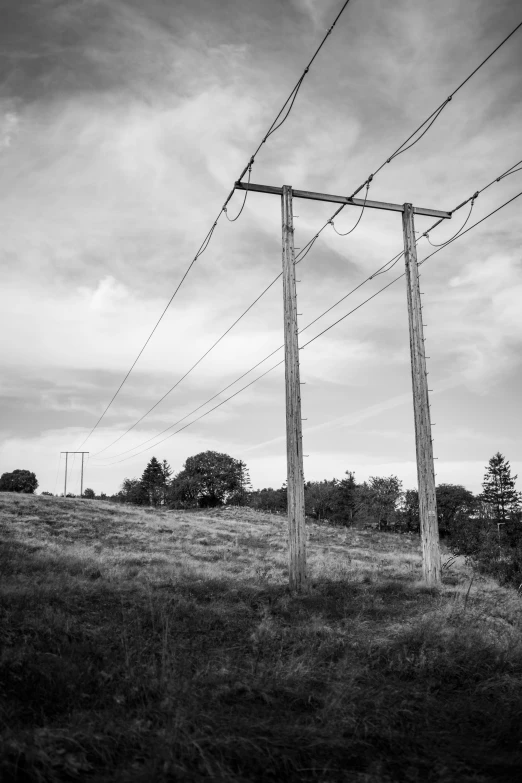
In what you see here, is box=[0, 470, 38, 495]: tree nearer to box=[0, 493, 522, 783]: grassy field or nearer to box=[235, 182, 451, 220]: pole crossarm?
box=[0, 493, 522, 783]: grassy field

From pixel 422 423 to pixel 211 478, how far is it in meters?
79.5

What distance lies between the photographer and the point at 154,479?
114875 millimetres

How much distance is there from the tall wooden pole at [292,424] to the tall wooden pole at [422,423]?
141 inches

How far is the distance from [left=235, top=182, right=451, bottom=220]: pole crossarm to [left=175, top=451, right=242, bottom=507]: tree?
78.6 meters

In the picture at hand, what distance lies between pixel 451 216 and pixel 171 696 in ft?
50.8

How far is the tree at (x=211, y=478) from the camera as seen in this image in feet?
295

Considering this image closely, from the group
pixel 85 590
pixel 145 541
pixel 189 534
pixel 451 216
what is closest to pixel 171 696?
pixel 85 590

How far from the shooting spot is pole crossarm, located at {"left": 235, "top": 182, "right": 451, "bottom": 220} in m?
14.5

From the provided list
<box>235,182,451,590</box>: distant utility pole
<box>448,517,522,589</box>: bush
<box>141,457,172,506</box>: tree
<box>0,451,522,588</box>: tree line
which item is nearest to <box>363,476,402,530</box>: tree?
<box>0,451,522,588</box>: tree line

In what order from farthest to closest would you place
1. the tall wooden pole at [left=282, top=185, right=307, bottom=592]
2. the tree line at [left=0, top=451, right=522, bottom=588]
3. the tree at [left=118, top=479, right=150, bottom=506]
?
the tree at [left=118, top=479, right=150, bottom=506] → the tree line at [left=0, top=451, right=522, bottom=588] → the tall wooden pole at [left=282, top=185, right=307, bottom=592]

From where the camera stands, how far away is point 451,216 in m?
16.0

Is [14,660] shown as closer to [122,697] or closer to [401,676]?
[122,697]

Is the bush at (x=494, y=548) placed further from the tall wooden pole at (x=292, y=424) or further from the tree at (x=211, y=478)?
the tree at (x=211, y=478)

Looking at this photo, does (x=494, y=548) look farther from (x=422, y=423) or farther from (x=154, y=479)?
(x=154, y=479)
